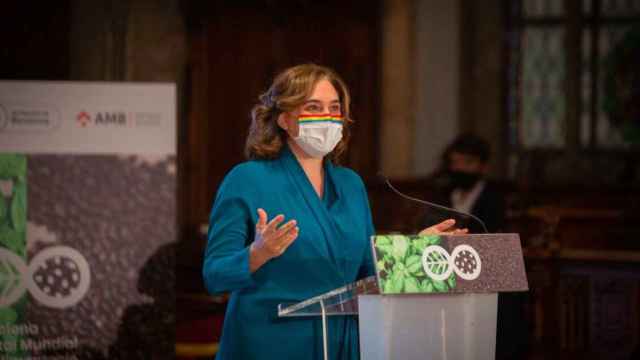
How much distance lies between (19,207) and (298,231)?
78.4 inches

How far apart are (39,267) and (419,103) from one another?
531 cm

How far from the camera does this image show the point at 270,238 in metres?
2.12

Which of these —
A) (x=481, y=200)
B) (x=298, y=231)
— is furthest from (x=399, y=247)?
(x=481, y=200)

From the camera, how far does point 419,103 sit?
873 centimetres

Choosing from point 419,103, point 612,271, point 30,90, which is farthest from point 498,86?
point 30,90

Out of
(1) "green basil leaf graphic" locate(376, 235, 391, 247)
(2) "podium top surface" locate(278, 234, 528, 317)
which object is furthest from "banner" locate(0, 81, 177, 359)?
(1) "green basil leaf graphic" locate(376, 235, 391, 247)

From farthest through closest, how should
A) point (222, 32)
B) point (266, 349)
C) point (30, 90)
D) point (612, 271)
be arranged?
point (222, 32)
point (612, 271)
point (30, 90)
point (266, 349)

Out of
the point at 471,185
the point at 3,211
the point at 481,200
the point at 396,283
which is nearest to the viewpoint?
the point at 396,283

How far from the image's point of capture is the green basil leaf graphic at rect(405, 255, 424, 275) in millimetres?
2059

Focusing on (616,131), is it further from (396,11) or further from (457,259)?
(457,259)

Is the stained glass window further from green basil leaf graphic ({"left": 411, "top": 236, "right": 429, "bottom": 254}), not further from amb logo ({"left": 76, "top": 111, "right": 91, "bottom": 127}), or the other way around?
green basil leaf graphic ({"left": 411, "top": 236, "right": 429, "bottom": 254})

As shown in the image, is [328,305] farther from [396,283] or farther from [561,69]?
[561,69]

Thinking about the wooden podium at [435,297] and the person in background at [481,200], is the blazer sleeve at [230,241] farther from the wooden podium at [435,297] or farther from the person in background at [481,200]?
the person in background at [481,200]

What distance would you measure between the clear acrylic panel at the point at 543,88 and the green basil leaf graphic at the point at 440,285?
695cm
